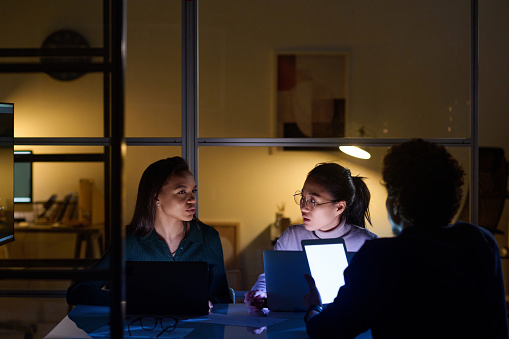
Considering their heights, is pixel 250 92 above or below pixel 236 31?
below

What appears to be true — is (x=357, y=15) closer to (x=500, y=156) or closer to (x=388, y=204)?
(x=500, y=156)

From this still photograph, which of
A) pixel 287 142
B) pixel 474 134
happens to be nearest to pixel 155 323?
pixel 287 142

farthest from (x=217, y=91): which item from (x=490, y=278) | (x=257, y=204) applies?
(x=490, y=278)

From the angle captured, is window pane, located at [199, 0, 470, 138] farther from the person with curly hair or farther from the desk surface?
the person with curly hair

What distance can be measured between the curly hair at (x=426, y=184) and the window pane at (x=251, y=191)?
2.18 m

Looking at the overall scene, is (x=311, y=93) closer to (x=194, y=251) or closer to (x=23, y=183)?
(x=194, y=251)

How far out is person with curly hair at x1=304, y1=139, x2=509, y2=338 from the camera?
4.54 feet

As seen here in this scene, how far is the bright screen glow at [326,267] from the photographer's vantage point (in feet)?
6.09

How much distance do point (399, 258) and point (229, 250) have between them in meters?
2.71

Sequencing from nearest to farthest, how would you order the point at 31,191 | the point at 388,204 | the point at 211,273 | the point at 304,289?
the point at 388,204, the point at 304,289, the point at 211,273, the point at 31,191

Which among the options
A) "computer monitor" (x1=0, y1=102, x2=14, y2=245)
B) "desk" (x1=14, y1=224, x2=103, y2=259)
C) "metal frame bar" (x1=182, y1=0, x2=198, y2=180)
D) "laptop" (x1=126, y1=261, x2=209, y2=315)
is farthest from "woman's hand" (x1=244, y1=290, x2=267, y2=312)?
"desk" (x1=14, y1=224, x2=103, y2=259)

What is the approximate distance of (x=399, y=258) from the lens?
1394mm

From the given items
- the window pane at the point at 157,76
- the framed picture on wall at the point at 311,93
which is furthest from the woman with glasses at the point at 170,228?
the framed picture on wall at the point at 311,93

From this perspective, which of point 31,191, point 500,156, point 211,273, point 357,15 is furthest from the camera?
point 31,191
